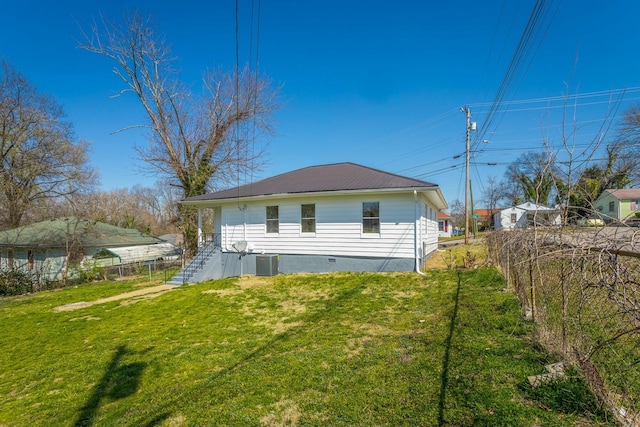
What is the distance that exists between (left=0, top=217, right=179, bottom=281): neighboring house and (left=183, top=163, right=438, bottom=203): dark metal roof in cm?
688

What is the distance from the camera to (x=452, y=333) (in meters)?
4.80

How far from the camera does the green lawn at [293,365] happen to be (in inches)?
117

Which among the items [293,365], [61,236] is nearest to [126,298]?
[293,365]

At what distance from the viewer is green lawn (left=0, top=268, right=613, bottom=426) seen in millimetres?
2973

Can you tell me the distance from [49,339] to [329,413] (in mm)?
6736

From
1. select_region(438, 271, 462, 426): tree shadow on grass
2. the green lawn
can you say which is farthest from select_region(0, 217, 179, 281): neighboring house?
select_region(438, 271, 462, 426): tree shadow on grass

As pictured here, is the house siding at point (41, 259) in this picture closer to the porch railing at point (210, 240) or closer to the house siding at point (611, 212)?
the porch railing at point (210, 240)

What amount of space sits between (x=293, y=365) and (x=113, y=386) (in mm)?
2394

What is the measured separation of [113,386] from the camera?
4031 mm

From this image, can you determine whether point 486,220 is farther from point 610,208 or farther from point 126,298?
point 126,298

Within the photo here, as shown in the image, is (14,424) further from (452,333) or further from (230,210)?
(230,210)

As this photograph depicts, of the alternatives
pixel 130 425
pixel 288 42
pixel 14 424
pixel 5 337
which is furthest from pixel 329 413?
pixel 288 42

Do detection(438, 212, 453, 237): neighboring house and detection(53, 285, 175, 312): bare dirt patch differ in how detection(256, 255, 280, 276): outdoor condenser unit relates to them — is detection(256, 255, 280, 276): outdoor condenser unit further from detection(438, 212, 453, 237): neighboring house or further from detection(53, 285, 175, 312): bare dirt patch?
detection(438, 212, 453, 237): neighboring house

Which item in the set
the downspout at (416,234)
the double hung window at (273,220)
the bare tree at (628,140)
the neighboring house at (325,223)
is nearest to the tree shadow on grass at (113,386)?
the bare tree at (628,140)
